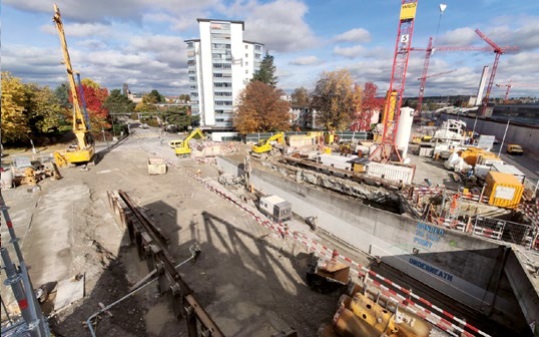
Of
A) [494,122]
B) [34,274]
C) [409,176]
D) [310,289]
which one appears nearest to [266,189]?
[409,176]

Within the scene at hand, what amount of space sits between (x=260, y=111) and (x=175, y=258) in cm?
3340

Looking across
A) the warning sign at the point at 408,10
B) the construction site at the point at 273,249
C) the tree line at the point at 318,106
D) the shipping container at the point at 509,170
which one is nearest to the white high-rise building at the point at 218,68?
the tree line at the point at 318,106

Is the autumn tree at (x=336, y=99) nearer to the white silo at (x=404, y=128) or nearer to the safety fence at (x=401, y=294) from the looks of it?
the white silo at (x=404, y=128)

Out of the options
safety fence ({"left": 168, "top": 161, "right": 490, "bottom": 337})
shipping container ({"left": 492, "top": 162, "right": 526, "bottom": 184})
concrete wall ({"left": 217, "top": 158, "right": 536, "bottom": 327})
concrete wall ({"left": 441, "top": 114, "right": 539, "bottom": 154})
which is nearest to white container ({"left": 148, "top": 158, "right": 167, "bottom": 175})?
safety fence ({"left": 168, "top": 161, "right": 490, "bottom": 337})

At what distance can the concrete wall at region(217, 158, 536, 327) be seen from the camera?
1293 centimetres

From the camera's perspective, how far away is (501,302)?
508 inches

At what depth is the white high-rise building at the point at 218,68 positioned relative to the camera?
54.0 m

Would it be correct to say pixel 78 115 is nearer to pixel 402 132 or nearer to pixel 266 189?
pixel 266 189

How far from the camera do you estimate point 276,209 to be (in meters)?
19.5

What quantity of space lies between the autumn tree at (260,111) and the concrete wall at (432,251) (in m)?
24.6

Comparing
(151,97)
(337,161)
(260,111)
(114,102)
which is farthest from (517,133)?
(151,97)

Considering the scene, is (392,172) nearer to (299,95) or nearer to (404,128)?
(404,128)

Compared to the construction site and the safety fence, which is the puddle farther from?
the safety fence

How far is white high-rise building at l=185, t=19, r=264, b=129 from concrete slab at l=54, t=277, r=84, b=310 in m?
48.6
